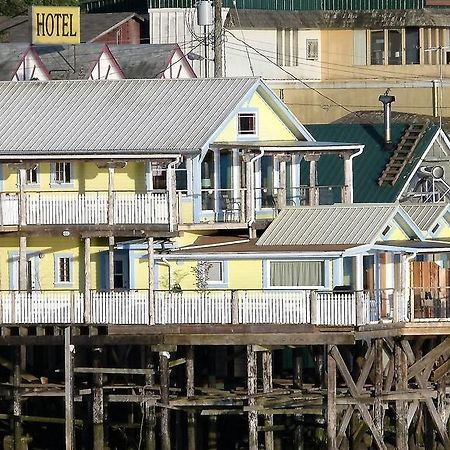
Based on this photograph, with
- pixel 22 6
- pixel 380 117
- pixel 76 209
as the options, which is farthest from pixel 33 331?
pixel 22 6

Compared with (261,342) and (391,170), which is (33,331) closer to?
(261,342)

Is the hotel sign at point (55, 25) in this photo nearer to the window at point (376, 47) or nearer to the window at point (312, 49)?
the window at point (312, 49)

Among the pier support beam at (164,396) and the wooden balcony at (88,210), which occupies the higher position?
the wooden balcony at (88,210)

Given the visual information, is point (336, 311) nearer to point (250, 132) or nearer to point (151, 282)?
point (151, 282)

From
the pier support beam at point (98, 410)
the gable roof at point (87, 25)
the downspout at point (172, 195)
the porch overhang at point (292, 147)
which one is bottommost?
the pier support beam at point (98, 410)

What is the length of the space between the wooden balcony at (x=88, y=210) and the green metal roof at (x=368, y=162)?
1298cm

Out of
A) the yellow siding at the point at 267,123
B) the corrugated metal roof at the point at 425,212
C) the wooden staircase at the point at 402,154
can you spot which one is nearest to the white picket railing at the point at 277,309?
the corrugated metal roof at the point at 425,212

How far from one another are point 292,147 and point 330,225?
4.66 meters

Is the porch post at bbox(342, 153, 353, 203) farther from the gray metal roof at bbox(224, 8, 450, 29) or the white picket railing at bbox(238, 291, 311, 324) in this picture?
the gray metal roof at bbox(224, 8, 450, 29)

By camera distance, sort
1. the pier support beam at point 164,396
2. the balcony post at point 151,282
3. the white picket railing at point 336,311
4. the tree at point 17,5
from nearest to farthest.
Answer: the white picket railing at point 336,311, the balcony post at point 151,282, the pier support beam at point 164,396, the tree at point 17,5

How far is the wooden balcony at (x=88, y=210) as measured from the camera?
5844 centimetres

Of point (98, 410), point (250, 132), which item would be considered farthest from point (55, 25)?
point (98, 410)

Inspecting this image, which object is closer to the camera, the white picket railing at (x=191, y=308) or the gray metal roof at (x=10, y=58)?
the white picket railing at (x=191, y=308)

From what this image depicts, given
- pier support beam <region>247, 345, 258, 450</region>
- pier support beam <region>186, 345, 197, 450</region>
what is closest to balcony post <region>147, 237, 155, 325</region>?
pier support beam <region>186, 345, 197, 450</region>
